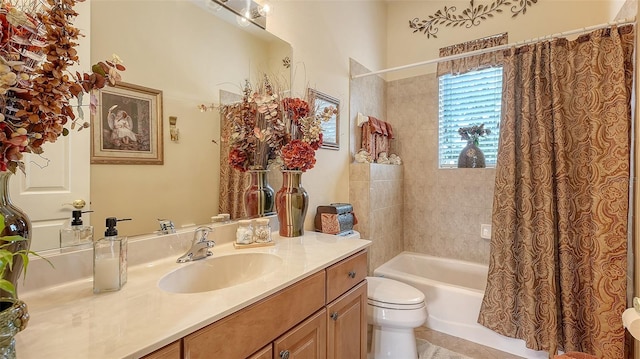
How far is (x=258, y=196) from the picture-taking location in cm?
162

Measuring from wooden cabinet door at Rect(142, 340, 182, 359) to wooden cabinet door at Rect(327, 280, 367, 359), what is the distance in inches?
25.1

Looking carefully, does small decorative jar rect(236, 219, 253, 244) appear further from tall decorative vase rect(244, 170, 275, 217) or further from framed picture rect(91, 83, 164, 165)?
framed picture rect(91, 83, 164, 165)

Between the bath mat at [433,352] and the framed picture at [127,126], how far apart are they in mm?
2015

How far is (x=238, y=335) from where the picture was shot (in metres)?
0.80

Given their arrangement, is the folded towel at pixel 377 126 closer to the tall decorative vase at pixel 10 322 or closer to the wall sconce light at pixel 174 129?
the wall sconce light at pixel 174 129

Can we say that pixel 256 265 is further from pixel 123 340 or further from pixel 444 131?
pixel 444 131

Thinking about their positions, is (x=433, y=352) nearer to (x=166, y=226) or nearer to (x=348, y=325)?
(x=348, y=325)

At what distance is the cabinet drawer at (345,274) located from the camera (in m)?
1.20

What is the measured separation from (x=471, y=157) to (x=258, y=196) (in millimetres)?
1925

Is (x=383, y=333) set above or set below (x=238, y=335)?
below

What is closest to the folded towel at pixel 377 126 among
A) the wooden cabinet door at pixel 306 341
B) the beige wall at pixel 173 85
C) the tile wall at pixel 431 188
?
the tile wall at pixel 431 188

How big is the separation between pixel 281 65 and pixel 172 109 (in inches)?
29.0

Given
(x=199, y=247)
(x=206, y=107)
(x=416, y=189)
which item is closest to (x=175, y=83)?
(x=206, y=107)

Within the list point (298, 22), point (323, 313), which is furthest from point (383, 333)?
point (298, 22)
